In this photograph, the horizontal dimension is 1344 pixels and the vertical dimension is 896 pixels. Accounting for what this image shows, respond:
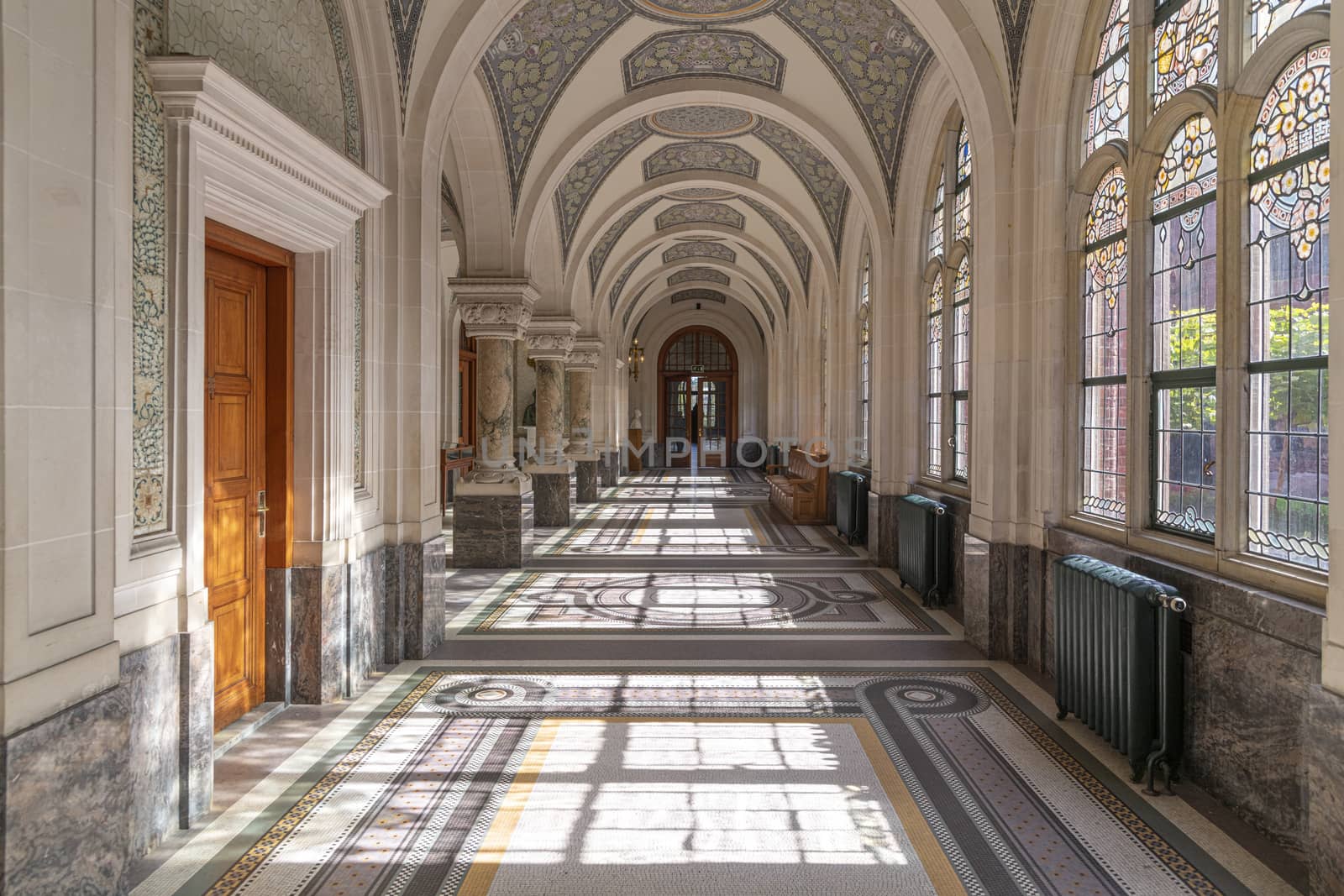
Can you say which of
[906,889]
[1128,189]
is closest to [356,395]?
[906,889]

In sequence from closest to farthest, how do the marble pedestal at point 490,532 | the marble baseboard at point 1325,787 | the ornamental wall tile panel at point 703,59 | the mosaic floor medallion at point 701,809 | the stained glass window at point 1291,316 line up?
the marble baseboard at point 1325,787
the mosaic floor medallion at point 701,809
the stained glass window at point 1291,316
the ornamental wall tile panel at point 703,59
the marble pedestal at point 490,532

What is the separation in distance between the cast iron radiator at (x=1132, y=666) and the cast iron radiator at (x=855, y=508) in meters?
6.05

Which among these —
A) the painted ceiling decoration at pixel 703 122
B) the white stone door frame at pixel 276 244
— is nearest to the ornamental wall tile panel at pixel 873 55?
the painted ceiling decoration at pixel 703 122

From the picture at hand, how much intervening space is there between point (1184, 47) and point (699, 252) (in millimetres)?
14651

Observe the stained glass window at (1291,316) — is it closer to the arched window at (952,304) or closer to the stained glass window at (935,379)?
the arched window at (952,304)

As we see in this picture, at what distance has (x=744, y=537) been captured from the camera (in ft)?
35.8

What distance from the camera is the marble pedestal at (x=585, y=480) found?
14906mm

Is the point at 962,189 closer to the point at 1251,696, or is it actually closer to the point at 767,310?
the point at 1251,696

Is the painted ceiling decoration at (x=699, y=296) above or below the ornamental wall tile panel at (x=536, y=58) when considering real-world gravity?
above

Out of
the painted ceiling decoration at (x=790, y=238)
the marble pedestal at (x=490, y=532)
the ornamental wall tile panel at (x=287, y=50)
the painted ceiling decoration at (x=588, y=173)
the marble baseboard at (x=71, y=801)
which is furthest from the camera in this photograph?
the painted ceiling decoration at (x=790, y=238)

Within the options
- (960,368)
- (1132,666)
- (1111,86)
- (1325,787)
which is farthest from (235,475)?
(960,368)

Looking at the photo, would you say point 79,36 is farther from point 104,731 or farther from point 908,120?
point 908,120

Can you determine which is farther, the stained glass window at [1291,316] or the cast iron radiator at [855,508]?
the cast iron radiator at [855,508]

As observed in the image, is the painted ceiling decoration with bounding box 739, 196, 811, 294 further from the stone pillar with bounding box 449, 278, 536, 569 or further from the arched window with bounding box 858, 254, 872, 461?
the stone pillar with bounding box 449, 278, 536, 569
